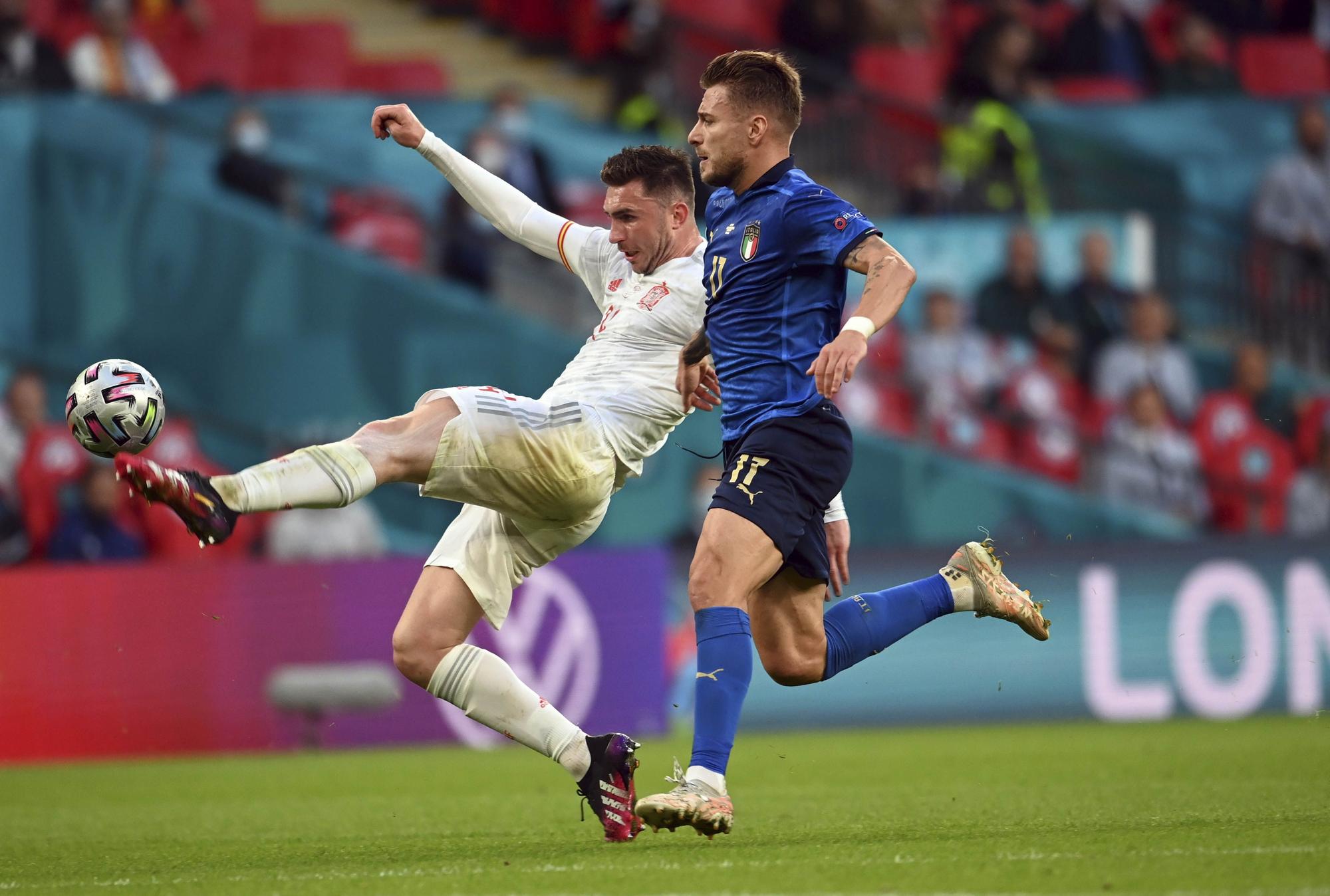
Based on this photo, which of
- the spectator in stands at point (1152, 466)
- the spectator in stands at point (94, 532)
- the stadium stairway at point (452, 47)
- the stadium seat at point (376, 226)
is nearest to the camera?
the spectator in stands at point (94, 532)

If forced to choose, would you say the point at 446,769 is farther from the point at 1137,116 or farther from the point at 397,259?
the point at 1137,116

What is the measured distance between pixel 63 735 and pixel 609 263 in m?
6.88

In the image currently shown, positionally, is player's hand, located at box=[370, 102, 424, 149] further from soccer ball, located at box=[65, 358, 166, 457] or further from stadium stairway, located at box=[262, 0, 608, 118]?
stadium stairway, located at box=[262, 0, 608, 118]

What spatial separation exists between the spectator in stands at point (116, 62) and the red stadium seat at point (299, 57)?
1.22m

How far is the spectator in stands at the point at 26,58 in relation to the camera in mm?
14664

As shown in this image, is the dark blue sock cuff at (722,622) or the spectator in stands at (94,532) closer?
the dark blue sock cuff at (722,622)

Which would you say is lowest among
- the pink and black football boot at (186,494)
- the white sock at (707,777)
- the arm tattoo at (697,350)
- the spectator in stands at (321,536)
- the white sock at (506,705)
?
the white sock at (707,777)

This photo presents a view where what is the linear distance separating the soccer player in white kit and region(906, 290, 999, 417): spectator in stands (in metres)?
7.75

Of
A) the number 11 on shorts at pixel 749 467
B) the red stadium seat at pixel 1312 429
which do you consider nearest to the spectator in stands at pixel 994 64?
the red stadium seat at pixel 1312 429

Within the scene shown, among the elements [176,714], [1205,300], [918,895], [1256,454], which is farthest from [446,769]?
[1205,300]

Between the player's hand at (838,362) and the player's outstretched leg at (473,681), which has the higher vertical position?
the player's hand at (838,362)

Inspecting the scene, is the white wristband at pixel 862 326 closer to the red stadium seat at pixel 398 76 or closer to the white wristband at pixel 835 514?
the white wristband at pixel 835 514

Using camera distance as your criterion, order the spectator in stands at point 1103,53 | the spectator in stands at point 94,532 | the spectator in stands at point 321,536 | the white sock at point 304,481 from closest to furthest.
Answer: the white sock at point 304,481
the spectator in stands at point 94,532
the spectator in stands at point 321,536
the spectator in stands at point 1103,53

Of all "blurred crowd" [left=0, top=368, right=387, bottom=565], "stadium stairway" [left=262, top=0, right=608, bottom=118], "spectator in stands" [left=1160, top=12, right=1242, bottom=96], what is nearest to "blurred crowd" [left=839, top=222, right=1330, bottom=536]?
"spectator in stands" [left=1160, top=12, right=1242, bottom=96]
